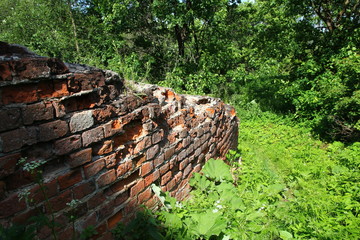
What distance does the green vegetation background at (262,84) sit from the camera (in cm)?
248

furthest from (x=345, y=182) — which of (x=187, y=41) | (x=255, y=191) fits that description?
(x=187, y=41)

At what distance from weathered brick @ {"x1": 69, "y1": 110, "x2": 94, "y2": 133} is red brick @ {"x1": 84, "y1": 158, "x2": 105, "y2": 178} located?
246mm

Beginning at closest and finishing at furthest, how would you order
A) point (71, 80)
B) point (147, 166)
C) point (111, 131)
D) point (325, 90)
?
1. point (71, 80)
2. point (111, 131)
3. point (147, 166)
4. point (325, 90)

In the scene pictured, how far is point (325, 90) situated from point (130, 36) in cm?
738

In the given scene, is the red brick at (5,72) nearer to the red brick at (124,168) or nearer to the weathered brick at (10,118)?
the weathered brick at (10,118)

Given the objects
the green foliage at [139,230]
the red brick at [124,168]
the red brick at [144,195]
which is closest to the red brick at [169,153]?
the red brick at [144,195]

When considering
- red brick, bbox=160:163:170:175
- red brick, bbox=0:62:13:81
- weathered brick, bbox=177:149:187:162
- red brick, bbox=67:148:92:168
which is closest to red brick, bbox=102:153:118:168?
red brick, bbox=67:148:92:168

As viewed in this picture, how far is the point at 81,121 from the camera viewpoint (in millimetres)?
1462

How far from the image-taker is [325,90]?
6594mm

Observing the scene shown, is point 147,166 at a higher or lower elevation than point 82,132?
lower

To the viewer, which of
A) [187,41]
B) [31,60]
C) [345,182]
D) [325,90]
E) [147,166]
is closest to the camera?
[31,60]

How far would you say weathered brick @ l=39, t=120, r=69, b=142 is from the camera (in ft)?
4.17

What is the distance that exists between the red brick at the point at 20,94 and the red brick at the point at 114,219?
Result: 0.94m

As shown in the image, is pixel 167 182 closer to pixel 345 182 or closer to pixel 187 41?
pixel 345 182
